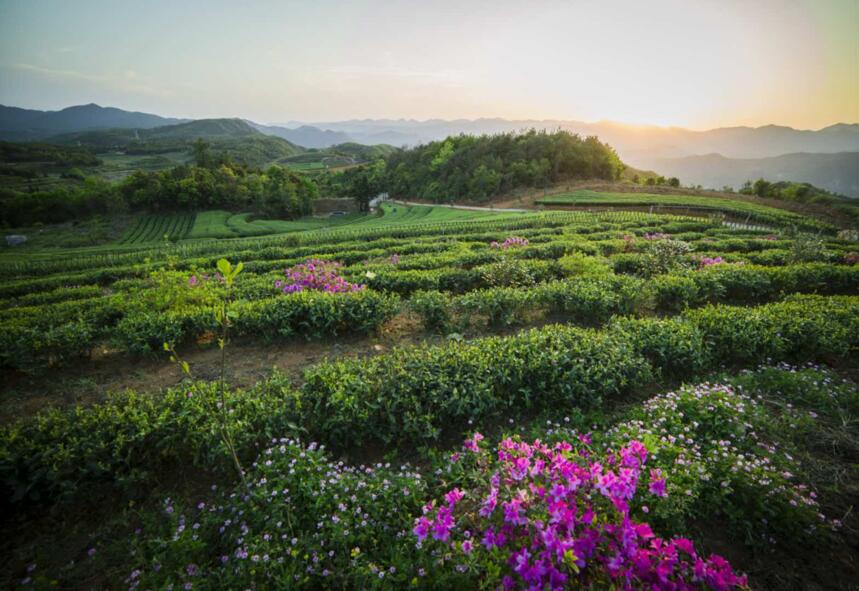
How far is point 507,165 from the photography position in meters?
62.9

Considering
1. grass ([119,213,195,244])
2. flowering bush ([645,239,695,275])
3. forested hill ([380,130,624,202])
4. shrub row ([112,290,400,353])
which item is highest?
forested hill ([380,130,624,202])

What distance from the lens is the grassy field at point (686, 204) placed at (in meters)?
27.4

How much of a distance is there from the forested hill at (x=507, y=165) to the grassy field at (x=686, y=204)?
47.4ft

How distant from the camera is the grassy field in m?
27.4

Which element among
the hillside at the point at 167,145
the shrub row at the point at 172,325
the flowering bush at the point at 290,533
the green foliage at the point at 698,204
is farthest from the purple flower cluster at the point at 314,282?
the hillside at the point at 167,145

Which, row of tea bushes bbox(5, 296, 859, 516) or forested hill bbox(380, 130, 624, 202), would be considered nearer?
row of tea bushes bbox(5, 296, 859, 516)

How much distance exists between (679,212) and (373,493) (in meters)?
39.0

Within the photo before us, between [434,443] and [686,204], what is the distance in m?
38.6

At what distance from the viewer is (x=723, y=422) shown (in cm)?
401

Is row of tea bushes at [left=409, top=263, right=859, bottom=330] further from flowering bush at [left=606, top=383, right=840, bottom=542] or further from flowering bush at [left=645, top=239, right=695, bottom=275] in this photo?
flowering bush at [left=606, top=383, right=840, bottom=542]

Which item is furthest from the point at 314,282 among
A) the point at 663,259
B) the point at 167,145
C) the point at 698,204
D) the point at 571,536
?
the point at 167,145

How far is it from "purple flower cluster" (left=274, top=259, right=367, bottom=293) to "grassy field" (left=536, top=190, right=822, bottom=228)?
3379 centimetres

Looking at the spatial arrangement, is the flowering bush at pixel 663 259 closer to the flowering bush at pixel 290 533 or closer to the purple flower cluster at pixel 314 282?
the purple flower cluster at pixel 314 282

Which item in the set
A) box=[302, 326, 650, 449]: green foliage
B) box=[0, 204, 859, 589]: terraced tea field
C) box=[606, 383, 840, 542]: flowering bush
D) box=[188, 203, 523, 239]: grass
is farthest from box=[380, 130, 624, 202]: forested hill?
box=[606, 383, 840, 542]: flowering bush
